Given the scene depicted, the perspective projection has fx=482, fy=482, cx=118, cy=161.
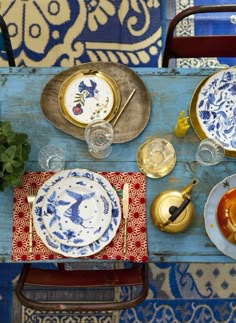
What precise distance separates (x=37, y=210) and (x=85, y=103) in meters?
0.29

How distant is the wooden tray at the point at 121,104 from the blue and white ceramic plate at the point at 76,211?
13 cm

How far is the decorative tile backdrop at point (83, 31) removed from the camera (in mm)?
1865

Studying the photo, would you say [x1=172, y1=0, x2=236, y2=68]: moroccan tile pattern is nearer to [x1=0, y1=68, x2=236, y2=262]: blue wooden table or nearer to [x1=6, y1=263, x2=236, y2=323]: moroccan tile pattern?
[x1=0, y1=68, x2=236, y2=262]: blue wooden table

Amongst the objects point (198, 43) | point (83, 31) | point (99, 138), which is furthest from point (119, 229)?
point (83, 31)

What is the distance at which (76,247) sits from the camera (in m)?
1.14

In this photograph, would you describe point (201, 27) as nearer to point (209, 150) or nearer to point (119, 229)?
point (209, 150)

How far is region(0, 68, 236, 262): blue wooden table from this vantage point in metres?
1.15

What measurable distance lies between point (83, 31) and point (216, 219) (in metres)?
1.04

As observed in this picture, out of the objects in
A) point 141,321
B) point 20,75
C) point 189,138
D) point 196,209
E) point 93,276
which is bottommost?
point 141,321

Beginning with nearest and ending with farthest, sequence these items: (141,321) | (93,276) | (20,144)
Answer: (20,144) < (93,276) < (141,321)

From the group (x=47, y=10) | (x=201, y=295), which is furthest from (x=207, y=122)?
(x=47, y=10)

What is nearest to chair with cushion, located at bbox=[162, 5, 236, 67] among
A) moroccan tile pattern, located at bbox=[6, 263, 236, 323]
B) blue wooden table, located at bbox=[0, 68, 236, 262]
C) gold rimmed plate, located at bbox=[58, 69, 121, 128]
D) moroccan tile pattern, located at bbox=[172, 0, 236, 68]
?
blue wooden table, located at bbox=[0, 68, 236, 262]

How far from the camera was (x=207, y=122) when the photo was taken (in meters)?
1.22

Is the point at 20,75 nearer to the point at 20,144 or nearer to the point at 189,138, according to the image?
the point at 20,144
